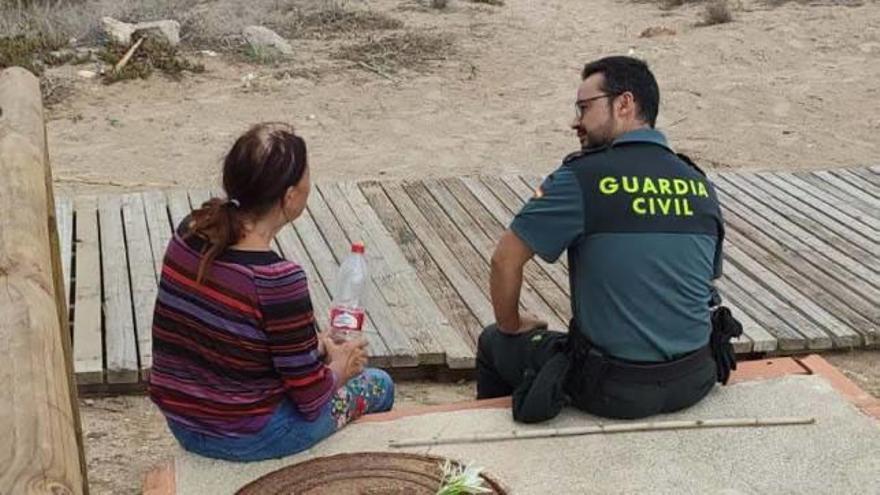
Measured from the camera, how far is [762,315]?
18.8 feet

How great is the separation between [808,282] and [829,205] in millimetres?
1309

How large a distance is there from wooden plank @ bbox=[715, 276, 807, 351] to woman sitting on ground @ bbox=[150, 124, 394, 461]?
239cm

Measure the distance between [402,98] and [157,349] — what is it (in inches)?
301

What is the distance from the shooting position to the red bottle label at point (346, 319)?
4.29 metres

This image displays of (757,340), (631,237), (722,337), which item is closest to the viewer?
(631,237)

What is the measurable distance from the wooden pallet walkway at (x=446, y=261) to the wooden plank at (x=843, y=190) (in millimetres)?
16

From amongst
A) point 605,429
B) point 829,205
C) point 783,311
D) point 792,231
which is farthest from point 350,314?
point 829,205

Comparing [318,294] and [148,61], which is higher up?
[318,294]

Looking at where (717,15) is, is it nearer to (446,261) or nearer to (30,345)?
(446,261)

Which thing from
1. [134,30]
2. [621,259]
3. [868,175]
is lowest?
[134,30]

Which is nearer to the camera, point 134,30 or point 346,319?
point 346,319

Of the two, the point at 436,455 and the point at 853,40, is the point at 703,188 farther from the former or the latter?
the point at 853,40

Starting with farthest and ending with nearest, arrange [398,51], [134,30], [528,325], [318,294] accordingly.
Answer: [398,51]
[134,30]
[318,294]
[528,325]

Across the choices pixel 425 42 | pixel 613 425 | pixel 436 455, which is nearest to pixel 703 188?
pixel 613 425
